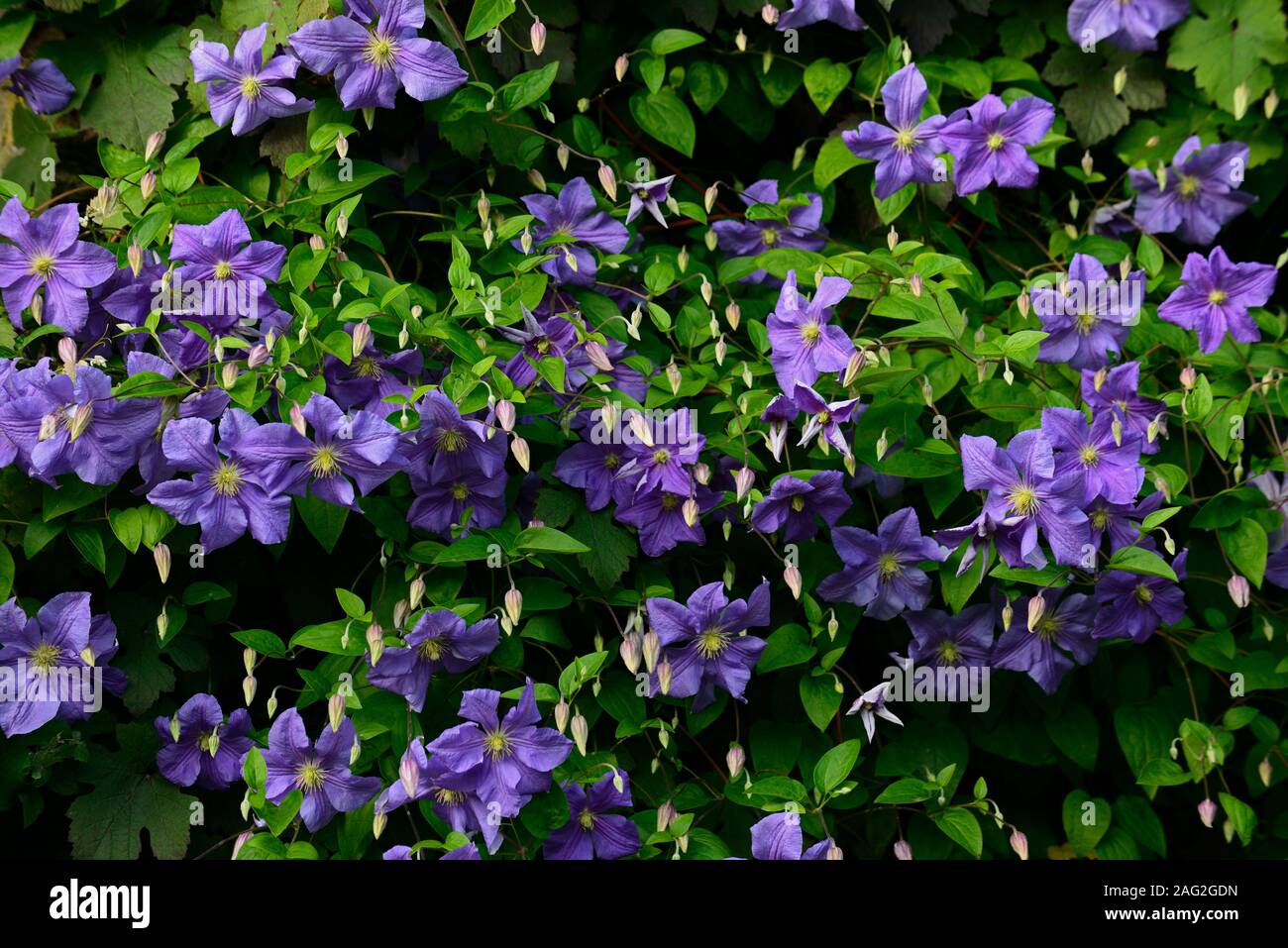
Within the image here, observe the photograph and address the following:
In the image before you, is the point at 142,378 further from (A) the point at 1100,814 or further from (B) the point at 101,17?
(A) the point at 1100,814

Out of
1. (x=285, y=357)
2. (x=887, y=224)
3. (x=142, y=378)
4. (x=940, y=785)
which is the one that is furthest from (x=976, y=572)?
(x=142, y=378)

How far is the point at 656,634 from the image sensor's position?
1878mm

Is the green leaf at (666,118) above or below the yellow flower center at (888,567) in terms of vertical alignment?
above

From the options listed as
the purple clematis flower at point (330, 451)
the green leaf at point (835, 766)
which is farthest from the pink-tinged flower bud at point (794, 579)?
the purple clematis flower at point (330, 451)

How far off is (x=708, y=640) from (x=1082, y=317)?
92 centimetres

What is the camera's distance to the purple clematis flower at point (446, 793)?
1.74 m

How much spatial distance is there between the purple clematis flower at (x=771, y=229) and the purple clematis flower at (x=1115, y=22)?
2.11ft

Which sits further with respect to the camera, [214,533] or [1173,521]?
[1173,521]

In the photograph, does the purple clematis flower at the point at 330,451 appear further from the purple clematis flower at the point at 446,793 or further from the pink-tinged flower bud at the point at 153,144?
the pink-tinged flower bud at the point at 153,144

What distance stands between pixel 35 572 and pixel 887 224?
66.1 inches

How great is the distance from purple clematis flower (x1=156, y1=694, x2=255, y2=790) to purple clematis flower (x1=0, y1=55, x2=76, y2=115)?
113 cm

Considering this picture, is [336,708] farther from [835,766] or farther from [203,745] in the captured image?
[835,766]

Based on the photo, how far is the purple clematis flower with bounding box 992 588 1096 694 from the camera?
204 cm

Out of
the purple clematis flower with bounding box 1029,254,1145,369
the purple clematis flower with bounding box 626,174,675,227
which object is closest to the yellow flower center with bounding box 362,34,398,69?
the purple clematis flower with bounding box 626,174,675,227
